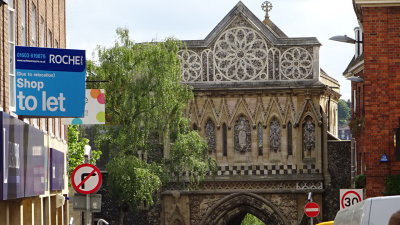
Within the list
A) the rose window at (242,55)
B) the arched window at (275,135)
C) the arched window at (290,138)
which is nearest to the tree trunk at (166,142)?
the rose window at (242,55)

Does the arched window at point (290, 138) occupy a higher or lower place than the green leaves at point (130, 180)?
higher

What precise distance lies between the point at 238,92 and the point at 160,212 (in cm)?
551

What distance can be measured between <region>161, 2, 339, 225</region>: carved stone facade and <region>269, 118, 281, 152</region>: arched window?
0.13 ft

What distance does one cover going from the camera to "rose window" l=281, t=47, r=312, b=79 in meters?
53.4

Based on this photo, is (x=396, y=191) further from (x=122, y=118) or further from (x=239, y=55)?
(x=239, y=55)

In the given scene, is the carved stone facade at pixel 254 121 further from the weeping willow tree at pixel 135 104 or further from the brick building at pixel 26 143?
the brick building at pixel 26 143

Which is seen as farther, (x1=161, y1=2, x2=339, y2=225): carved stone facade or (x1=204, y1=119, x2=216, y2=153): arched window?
(x1=204, y1=119, x2=216, y2=153): arched window

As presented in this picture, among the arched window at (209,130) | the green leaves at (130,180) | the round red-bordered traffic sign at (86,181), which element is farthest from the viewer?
the arched window at (209,130)

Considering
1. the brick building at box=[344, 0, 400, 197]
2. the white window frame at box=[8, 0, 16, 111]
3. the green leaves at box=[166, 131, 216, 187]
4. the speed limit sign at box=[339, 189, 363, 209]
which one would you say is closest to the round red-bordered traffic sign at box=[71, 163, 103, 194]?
the white window frame at box=[8, 0, 16, 111]

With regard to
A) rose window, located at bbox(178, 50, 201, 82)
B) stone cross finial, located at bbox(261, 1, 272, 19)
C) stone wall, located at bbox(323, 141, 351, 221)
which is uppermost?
stone cross finial, located at bbox(261, 1, 272, 19)

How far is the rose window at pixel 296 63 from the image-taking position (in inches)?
2104

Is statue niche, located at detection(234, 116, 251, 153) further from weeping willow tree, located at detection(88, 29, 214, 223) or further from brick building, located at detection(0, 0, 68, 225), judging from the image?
brick building, located at detection(0, 0, 68, 225)

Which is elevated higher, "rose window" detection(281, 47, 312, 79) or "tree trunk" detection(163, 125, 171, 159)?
"rose window" detection(281, 47, 312, 79)

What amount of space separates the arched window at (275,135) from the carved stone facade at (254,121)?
39mm
